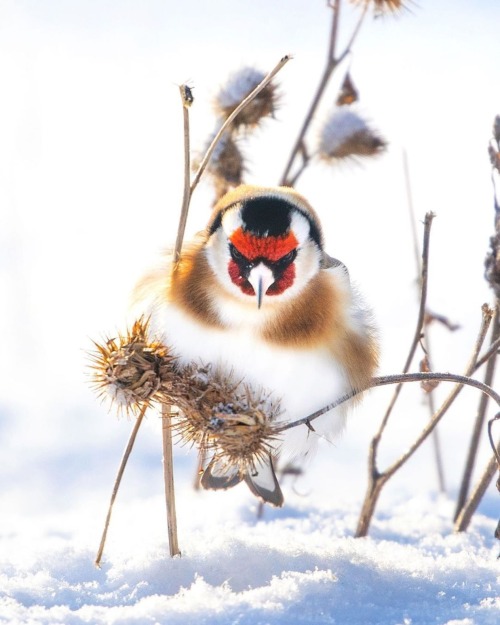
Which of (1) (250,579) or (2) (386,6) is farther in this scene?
(2) (386,6)

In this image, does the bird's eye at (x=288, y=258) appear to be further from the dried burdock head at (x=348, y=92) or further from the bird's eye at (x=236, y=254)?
the dried burdock head at (x=348, y=92)

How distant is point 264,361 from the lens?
1.32 m

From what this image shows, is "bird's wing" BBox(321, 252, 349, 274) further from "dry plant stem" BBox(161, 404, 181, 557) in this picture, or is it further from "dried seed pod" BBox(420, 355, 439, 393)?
"dry plant stem" BBox(161, 404, 181, 557)

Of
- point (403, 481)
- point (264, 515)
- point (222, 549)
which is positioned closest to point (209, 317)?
point (222, 549)

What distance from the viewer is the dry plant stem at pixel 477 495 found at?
65.1 inches

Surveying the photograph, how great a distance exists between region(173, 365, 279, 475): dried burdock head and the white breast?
0.06 metres

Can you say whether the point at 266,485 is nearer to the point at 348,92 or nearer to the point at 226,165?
the point at 226,165

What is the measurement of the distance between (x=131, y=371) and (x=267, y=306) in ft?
0.82

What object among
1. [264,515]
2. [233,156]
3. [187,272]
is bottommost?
[264,515]

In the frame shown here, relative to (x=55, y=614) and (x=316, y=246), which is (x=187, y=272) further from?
(x=55, y=614)

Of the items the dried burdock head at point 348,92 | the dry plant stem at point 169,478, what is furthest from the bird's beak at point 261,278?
the dried burdock head at point 348,92

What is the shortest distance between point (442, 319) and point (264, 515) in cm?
77

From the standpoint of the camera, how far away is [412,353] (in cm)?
164

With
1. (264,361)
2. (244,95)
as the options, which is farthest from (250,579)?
(244,95)
